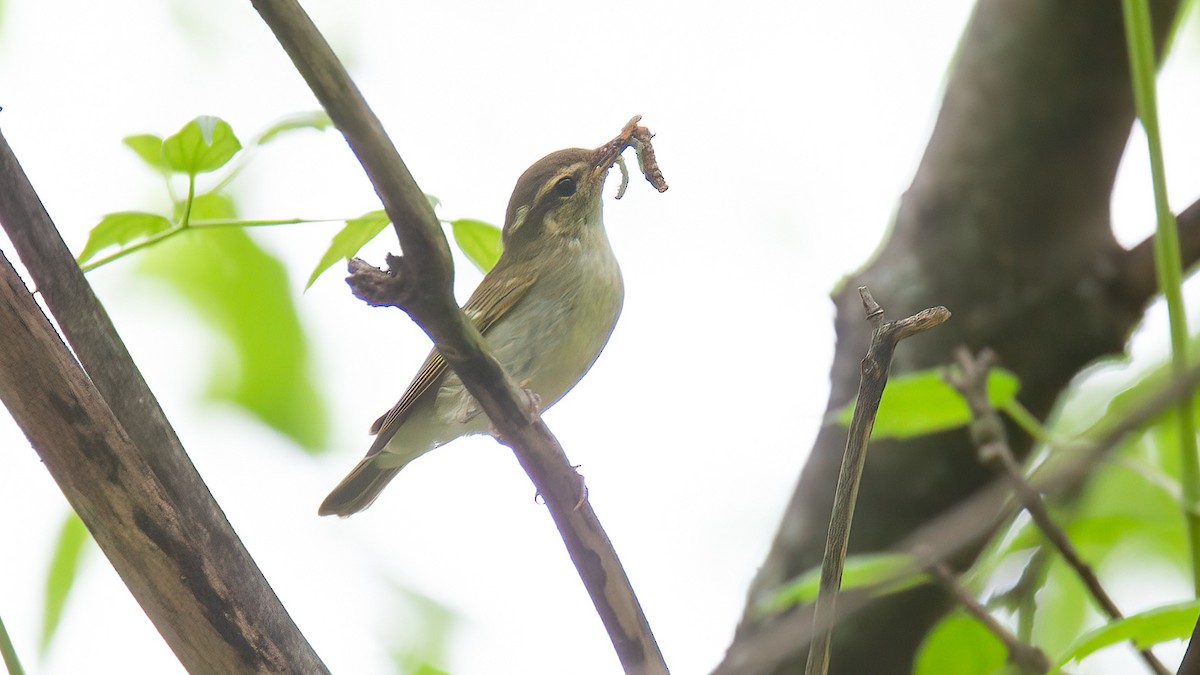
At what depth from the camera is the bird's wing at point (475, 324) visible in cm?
341

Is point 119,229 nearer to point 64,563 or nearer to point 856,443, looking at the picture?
point 64,563

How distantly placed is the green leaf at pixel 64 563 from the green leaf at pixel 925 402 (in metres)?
1.47

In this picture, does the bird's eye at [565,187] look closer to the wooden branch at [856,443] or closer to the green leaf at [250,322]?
the green leaf at [250,322]

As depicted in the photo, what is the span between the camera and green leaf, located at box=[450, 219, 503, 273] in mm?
2066

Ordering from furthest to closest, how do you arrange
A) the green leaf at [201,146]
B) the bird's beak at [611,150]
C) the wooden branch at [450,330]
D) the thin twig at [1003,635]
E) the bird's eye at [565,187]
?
the bird's eye at [565,187] → the bird's beak at [611,150] → the thin twig at [1003,635] → the green leaf at [201,146] → the wooden branch at [450,330]

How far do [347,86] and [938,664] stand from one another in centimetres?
151

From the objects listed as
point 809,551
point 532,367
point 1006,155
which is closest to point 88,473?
point 532,367

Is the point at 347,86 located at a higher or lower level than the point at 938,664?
higher

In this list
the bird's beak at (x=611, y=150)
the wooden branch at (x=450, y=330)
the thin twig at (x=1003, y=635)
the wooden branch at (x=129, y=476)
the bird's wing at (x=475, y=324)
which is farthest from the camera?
the bird's wing at (x=475, y=324)

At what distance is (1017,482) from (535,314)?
1.97m

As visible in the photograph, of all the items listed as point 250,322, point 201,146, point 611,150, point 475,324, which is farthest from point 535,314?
point 201,146

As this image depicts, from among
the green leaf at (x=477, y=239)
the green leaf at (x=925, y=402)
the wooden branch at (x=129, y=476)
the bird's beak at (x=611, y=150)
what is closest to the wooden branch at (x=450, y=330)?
the green leaf at (x=477, y=239)

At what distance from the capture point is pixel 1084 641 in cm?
143

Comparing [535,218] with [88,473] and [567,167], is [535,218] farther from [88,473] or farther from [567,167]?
[88,473]
